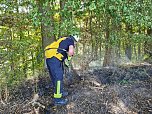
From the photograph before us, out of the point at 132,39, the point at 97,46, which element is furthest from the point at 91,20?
the point at 132,39

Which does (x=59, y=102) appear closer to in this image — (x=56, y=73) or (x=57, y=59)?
(x=56, y=73)

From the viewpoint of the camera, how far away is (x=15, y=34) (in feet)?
35.3

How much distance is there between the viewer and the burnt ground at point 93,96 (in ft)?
19.4

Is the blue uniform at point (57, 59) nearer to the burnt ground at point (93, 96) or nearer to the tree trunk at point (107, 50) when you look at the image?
the burnt ground at point (93, 96)

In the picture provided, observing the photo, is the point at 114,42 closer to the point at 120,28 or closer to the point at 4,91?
the point at 120,28

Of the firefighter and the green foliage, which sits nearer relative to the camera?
the firefighter

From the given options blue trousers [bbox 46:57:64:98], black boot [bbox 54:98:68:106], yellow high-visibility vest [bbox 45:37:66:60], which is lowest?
black boot [bbox 54:98:68:106]

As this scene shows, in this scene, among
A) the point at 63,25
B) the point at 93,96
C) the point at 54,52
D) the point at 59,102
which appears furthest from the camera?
the point at 63,25

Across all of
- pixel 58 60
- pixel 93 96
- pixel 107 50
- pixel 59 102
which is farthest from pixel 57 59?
pixel 107 50

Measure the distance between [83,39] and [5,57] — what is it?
387 cm

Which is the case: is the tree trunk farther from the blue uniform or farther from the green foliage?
the blue uniform

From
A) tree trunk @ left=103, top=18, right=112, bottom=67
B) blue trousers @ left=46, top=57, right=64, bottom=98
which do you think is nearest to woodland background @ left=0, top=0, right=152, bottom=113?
tree trunk @ left=103, top=18, right=112, bottom=67

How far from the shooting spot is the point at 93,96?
6336mm

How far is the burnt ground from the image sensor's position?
19.4 feet
